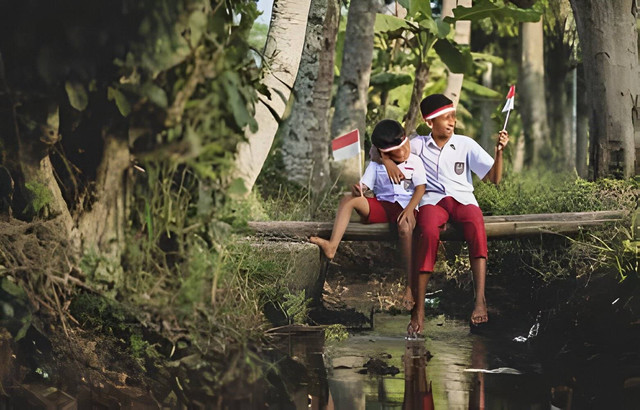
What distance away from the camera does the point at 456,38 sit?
61.7 ft

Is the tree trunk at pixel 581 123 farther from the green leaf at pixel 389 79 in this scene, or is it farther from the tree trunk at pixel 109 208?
the tree trunk at pixel 109 208

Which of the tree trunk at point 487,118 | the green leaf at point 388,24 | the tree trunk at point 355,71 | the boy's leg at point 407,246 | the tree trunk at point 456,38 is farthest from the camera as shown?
the tree trunk at point 487,118

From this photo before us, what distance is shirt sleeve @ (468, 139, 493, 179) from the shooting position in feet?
29.9

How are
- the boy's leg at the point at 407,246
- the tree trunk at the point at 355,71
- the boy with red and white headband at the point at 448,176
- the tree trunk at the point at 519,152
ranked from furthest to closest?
the tree trunk at the point at 519,152, the tree trunk at the point at 355,71, the boy's leg at the point at 407,246, the boy with red and white headband at the point at 448,176

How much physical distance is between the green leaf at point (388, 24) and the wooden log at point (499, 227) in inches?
286

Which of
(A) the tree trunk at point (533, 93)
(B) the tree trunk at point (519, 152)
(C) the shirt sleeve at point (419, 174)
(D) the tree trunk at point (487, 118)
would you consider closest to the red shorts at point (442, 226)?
(C) the shirt sleeve at point (419, 174)

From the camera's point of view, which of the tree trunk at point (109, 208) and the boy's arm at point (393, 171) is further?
the boy's arm at point (393, 171)

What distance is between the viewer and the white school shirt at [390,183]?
30.0ft

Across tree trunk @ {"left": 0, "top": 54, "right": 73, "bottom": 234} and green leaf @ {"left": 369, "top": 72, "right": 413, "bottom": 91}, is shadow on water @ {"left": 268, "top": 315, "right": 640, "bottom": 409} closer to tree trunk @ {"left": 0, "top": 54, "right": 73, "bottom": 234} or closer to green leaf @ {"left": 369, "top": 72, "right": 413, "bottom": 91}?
tree trunk @ {"left": 0, "top": 54, "right": 73, "bottom": 234}

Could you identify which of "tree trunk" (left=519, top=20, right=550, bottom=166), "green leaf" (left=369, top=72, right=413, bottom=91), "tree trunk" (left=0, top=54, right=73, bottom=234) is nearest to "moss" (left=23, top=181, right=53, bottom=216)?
"tree trunk" (left=0, top=54, right=73, bottom=234)

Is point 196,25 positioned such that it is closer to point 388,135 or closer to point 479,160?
point 388,135

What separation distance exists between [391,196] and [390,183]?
0.55 feet

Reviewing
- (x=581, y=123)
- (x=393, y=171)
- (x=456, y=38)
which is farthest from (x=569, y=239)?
(x=581, y=123)

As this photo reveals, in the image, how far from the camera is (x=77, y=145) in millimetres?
6922
